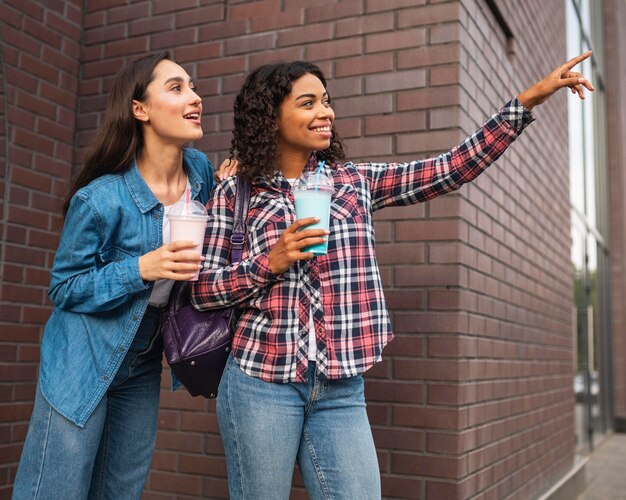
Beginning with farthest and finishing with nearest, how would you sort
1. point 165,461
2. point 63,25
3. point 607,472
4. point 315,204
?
point 607,472 < point 63,25 < point 165,461 < point 315,204

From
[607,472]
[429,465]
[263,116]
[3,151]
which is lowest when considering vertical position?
[607,472]

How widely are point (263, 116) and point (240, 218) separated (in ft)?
1.14

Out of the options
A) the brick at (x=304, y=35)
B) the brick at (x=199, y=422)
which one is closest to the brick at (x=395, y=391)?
the brick at (x=199, y=422)

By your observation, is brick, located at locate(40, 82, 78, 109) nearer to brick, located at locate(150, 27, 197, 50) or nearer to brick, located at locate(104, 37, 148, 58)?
brick, located at locate(104, 37, 148, 58)

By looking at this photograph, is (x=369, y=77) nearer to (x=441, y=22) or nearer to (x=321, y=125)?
(x=441, y=22)

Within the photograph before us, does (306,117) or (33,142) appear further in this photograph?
(33,142)

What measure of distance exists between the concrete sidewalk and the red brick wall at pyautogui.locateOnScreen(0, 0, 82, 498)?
175 inches

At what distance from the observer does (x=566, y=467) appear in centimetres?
586

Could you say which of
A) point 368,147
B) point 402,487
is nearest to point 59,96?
point 368,147

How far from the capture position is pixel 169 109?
7.93 ft

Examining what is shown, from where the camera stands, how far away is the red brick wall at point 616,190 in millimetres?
11852

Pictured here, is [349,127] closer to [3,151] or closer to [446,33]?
[446,33]

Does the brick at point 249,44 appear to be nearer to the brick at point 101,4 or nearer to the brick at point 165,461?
the brick at point 101,4

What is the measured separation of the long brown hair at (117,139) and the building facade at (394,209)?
16.4 inches
